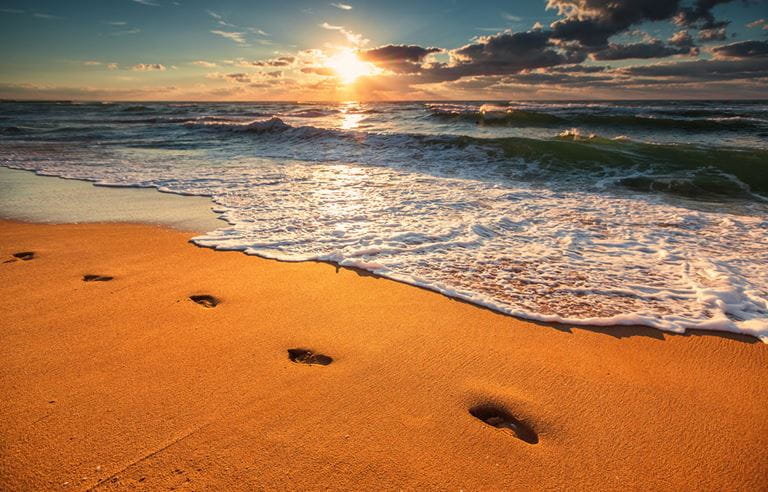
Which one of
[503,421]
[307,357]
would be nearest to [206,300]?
[307,357]

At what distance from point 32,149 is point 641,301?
1934 centimetres

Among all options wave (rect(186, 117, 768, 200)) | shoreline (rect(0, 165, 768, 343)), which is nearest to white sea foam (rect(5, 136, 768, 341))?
shoreline (rect(0, 165, 768, 343))

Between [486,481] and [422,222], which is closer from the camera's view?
[486,481]

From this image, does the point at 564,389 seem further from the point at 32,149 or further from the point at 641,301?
the point at 32,149

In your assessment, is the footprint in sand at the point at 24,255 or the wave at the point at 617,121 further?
the wave at the point at 617,121

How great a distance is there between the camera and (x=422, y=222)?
547 cm

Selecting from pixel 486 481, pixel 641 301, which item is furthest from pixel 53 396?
pixel 641 301

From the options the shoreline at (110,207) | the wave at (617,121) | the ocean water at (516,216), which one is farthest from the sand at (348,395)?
the wave at (617,121)

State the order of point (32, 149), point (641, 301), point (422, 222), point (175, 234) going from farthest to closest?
point (32, 149), point (422, 222), point (175, 234), point (641, 301)

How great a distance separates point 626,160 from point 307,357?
12203mm

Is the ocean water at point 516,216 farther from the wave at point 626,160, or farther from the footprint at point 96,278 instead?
the footprint at point 96,278

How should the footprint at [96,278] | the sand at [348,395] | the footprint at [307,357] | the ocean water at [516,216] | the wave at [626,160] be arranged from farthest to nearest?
the wave at [626,160] → the footprint at [96,278] → the ocean water at [516,216] → the footprint at [307,357] → the sand at [348,395]

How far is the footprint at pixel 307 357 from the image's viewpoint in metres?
2.55

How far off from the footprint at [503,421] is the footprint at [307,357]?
3.17 ft
